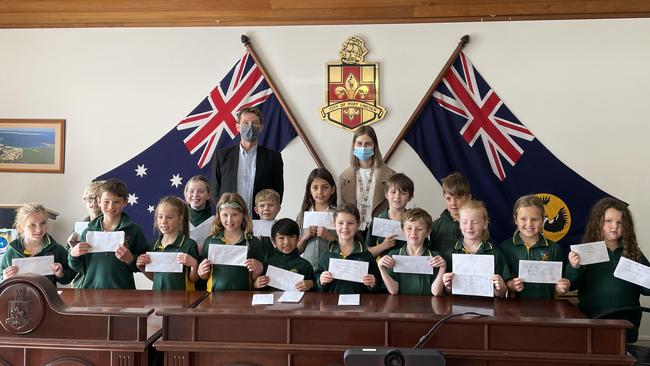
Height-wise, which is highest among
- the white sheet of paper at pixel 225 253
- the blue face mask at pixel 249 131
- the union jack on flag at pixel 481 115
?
the union jack on flag at pixel 481 115

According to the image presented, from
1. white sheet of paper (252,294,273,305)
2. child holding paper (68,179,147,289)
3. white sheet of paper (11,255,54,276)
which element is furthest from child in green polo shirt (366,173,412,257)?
white sheet of paper (11,255,54,276)

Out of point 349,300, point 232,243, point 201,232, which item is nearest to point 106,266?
point 201,232

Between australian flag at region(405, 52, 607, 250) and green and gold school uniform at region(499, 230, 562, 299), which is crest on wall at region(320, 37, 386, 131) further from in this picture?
green and gold school uniform at region(499, 230, 562, 299)

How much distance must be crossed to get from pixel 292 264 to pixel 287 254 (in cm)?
7

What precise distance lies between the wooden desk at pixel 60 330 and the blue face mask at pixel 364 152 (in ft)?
6.42

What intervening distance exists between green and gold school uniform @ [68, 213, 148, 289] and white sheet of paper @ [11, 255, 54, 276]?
0.12m

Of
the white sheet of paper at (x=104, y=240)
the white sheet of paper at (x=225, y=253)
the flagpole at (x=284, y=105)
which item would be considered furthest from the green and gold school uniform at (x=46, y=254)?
the flagpole at (x=284, y=105)

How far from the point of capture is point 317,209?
3.51 metres

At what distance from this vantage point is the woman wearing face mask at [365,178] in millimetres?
3691

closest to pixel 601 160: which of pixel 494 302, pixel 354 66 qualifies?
pixel 354 66

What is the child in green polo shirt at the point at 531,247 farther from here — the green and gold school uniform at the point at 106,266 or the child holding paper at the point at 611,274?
the green and gold school uniform at the point at 106,266

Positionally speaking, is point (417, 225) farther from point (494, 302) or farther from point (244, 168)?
point (244, 168)

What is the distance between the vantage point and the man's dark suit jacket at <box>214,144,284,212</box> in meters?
3.97

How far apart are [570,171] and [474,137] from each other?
2.83 ft
